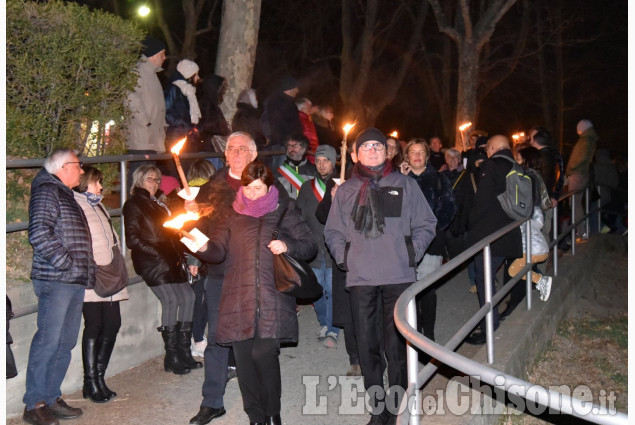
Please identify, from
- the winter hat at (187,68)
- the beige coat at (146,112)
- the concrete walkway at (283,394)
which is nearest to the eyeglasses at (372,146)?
the concrete walkway at (283,394)

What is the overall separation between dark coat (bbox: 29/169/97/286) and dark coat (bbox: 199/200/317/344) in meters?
0.98

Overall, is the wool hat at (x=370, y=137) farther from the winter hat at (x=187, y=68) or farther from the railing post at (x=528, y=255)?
the winter hat at (x=187, y=68)

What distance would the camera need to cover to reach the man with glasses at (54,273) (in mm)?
5543

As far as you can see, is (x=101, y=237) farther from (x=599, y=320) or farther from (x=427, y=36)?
(x=427, y=36)

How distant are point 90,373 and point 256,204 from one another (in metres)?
1.97

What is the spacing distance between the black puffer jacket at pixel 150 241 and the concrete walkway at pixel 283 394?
0.86 metres

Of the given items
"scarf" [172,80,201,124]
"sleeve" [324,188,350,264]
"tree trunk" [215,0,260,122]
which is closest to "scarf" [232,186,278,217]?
"sleeve" [324,188,350,264]

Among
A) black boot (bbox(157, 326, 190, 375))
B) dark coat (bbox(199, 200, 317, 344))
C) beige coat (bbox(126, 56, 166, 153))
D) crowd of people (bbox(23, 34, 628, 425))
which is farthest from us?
beige coat (bbox(126, 56, 166, 153))

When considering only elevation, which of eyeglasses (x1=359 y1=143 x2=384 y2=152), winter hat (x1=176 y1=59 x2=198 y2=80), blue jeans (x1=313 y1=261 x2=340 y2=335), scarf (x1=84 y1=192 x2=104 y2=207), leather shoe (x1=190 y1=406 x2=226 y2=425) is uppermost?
winter hat (x1=176 y1=59 x2=198 y2=80)

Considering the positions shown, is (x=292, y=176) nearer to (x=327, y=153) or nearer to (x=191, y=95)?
(x=327, y=153)

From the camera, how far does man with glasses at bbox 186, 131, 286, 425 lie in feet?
18.9

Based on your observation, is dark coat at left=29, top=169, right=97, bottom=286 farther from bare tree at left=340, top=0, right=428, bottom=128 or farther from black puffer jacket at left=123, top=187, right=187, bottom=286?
bare tree at left=340, top=0, right=428, bottom=128

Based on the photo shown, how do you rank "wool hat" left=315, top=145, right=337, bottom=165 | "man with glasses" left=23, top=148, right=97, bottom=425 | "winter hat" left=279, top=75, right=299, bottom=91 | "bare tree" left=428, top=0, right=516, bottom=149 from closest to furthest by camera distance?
"man with glasses" left=23, top=148, right=97, bottom=425, "wool hat" left=315, top=145, right=337, bottom=165, "winter hat" left=279, top=75, right=299, bottom=91, "bare tree" left=428, top=0, right=516, bottom=149

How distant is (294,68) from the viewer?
3453 centimetres
